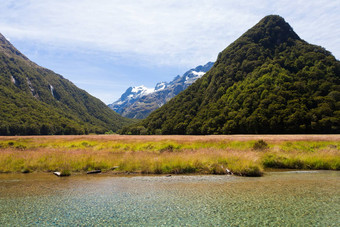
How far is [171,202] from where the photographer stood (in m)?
11.3

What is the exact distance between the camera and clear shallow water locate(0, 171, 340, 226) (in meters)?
8.85

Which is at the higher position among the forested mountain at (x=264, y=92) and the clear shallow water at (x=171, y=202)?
the forested mountain at (x=264, y=92)

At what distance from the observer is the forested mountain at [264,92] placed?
84.9 meters

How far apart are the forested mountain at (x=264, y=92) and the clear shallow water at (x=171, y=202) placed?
7638 cm

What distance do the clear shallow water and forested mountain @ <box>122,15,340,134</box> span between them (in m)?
76.4

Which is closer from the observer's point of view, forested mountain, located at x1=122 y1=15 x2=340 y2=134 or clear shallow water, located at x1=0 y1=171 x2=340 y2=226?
clear shallow water, located at x1=0 y1=171 x2=340 y2=226

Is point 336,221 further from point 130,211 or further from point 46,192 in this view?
point 46,192

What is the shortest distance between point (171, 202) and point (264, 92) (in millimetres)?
104019

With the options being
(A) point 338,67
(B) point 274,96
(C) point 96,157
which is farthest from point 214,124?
(C) point 96,157

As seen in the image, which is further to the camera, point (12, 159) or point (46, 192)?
point (12, 159)

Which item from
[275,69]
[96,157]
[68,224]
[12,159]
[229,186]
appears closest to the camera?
[68,224]

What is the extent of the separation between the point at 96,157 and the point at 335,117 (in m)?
89.2

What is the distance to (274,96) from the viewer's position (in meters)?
95.8

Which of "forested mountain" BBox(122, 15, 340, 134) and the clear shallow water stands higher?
"forested mountain" BBox(122, 15, 340, 134)
